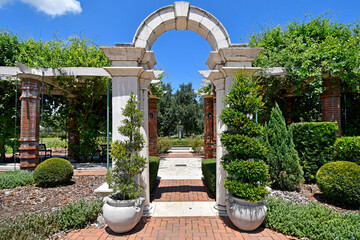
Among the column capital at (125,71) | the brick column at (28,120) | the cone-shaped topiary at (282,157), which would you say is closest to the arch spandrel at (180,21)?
the column capital at (125,71)

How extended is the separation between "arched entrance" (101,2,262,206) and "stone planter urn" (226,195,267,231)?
72 centimetres

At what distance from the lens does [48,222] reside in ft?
11.4

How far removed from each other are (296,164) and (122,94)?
4.99 meters

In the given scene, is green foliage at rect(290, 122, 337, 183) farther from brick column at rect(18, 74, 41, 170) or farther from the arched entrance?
brick column at rect(18, 74, 41, 170)

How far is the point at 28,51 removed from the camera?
29.4 ft

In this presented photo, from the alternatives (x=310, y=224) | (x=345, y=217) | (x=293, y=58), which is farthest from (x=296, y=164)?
(x=293, y=58)

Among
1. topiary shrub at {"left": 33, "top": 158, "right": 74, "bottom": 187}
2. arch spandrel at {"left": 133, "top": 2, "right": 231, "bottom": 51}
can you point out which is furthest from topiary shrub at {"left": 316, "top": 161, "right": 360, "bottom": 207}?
topiary shrub at {"left": 33, "top": 158, "right": 74, "bottom": 187}

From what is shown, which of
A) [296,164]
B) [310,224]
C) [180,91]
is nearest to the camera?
[310,224]

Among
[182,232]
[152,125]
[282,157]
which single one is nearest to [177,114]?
[152,125]

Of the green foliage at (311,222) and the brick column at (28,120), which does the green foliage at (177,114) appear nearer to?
the brick column at (28,120)

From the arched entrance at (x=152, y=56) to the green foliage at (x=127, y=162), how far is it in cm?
45

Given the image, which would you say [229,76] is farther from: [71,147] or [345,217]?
[71,147]

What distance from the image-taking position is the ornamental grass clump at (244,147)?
140 inches

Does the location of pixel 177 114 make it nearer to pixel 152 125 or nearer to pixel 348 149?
pixel 152 125
